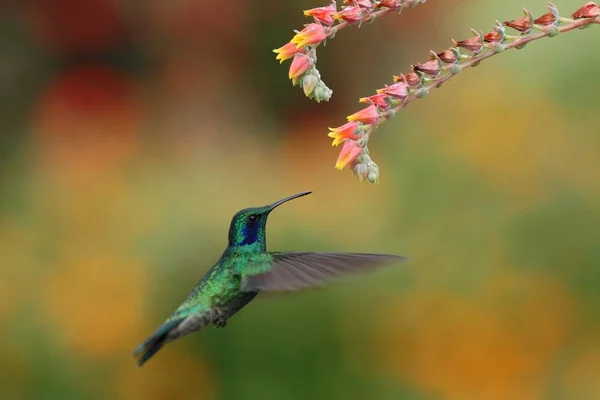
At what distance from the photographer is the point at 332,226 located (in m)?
4.72

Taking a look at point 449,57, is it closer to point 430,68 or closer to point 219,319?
point 430,68

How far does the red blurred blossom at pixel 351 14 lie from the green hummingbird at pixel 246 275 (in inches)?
17.6

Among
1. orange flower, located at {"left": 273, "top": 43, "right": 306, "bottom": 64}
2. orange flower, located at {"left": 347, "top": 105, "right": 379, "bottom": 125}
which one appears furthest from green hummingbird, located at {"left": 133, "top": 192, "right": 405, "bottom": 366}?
orange flower, located at {"left": 273, "top": 43, "right": 306, "bottom": 64}

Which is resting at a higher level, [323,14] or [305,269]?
[323,14]

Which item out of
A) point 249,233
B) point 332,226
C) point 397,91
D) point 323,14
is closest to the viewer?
point 397,91

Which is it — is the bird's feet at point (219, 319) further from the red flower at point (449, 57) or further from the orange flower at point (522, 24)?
the orange flower at point (522, 24)

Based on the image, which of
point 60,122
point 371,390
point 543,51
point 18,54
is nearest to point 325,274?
point 371,390

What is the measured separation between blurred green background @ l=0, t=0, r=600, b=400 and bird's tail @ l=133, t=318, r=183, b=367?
1.29 metres

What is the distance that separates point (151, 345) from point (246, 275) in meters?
0.30

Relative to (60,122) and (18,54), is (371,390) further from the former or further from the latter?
(18,54)

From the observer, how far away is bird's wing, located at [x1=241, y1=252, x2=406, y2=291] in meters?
1.84

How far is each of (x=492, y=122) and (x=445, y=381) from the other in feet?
4.89

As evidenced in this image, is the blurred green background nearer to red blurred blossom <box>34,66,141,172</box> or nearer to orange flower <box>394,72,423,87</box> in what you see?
red blurred blossom <box>34,66,141,172</box>

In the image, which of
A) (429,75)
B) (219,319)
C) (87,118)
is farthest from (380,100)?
(87,118)
